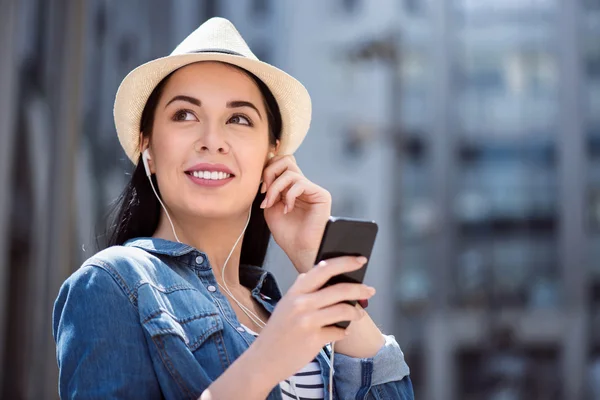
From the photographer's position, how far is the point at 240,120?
2.41 meters

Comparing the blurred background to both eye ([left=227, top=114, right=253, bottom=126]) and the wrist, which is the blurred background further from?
the wrist

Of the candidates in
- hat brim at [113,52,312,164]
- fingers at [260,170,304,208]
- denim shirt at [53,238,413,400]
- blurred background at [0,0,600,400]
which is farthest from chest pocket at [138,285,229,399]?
blurred background at [0,0,600,400]

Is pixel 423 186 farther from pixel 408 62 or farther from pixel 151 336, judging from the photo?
pixel 151 336

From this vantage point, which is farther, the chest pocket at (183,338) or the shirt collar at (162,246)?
the shirt collar at (162,246)

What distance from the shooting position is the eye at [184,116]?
7.71 ft

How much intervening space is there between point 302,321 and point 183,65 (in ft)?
3.05

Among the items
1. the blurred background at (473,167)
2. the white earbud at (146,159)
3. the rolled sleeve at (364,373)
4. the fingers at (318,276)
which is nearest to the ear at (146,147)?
the white earbud at (146,159)

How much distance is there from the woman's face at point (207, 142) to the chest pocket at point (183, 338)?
33 centimetres

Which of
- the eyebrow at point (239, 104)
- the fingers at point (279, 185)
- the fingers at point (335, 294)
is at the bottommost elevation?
the fingers at point (335, 294)

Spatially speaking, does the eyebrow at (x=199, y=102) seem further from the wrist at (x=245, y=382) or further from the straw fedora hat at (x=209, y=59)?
the wrist at (x=245, y=382)

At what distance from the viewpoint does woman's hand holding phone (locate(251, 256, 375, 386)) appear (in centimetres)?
175

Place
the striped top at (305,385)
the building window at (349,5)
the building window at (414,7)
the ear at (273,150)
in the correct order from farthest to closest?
the building window at (414,7) < the building window at (349,5) < the ear at (273,150) < the striped top at (305,385)

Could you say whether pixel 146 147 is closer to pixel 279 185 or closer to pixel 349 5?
pixel 279 185

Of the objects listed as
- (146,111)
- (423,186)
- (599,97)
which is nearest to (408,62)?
(423,186)
